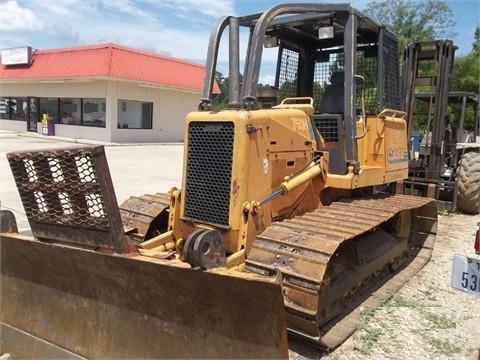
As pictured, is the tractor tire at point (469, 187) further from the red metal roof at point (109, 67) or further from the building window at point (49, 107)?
the building window at point (49, 107)

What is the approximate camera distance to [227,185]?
400 centimetres

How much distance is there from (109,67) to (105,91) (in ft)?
4.61

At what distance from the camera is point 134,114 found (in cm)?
2678

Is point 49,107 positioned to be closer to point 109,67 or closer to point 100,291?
point 109,67

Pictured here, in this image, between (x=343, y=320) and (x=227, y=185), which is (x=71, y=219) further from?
(x=343, y=320)

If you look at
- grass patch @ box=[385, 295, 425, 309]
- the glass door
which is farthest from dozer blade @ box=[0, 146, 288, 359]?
the glass door

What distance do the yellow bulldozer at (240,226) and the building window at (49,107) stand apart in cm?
2501

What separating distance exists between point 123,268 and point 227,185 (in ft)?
3.69

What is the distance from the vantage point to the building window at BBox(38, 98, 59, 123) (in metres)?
28.1

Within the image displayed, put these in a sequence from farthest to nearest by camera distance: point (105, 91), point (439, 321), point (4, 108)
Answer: point (4, 108) → point (105, 91) → point (439, 321)

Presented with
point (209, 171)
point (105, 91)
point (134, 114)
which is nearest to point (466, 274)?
point (209, 171)

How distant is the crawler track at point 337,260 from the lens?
11.3ft

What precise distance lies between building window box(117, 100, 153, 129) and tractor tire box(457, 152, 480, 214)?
64.3 ft

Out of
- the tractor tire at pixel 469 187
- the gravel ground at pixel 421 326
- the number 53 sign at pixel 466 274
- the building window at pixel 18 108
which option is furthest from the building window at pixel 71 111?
the number 53 sign at pixel 466 274
